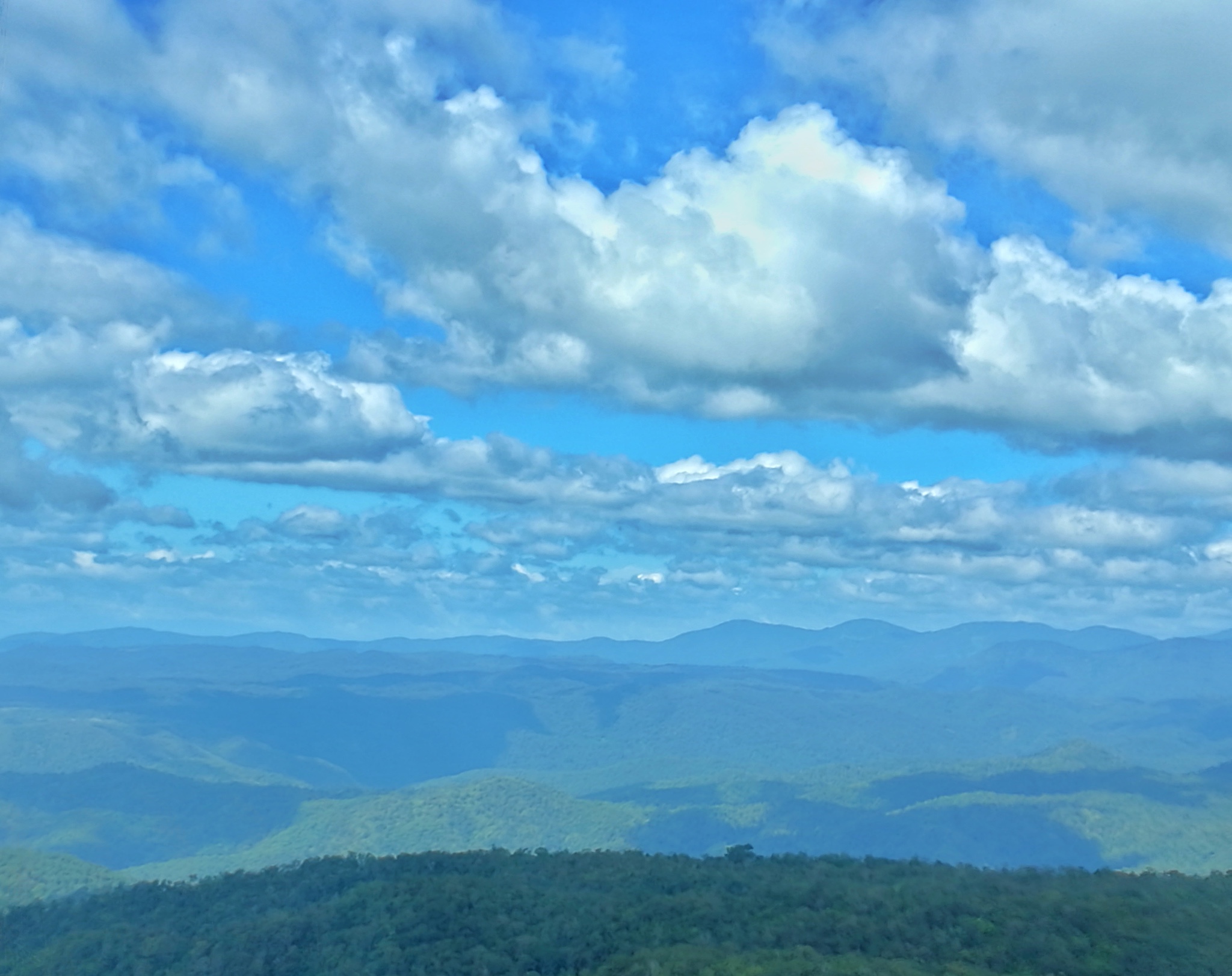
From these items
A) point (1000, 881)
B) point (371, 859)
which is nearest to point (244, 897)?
point (371, 859)

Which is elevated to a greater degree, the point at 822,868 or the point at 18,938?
the point at 822,868

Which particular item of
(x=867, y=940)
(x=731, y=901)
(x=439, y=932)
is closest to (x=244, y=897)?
(x=439, y=932)

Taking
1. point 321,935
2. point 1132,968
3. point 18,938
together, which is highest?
point 1132,968

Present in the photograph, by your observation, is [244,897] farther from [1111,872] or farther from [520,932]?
[1111,872]

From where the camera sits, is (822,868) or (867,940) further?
(822,868)

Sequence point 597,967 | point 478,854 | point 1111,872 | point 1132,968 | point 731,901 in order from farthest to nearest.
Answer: point 478,854
point 1111,872
point 731,901
point 597,967
point 1132,968

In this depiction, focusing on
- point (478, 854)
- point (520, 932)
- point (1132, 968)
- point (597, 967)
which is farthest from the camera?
point (478, 854)
